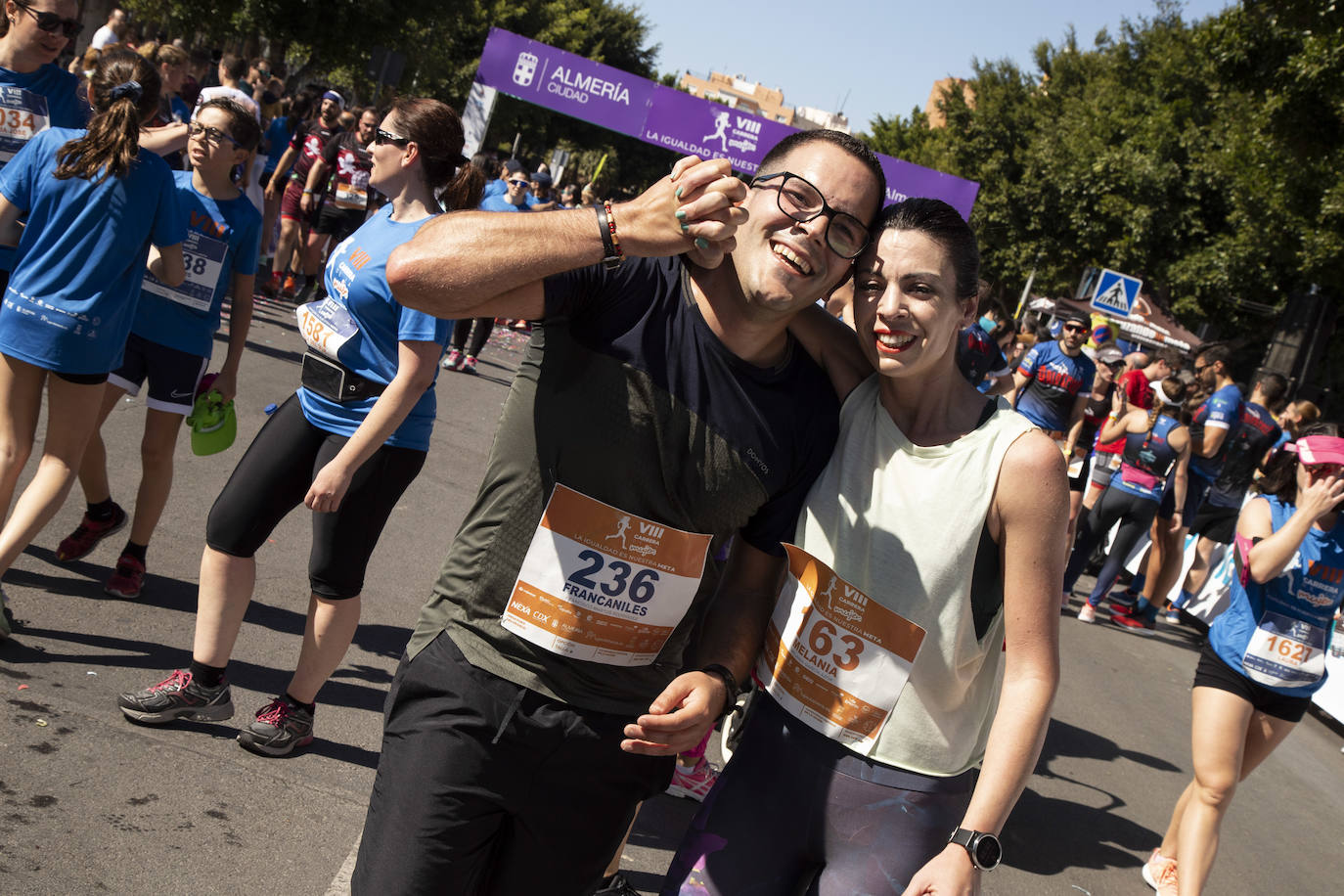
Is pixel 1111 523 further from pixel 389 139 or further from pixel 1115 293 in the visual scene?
pixel 1115 293

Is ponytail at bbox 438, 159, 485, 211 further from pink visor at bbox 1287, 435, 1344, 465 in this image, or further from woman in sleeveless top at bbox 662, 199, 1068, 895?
pink visor at bbox 1287, 435, 1344, 465

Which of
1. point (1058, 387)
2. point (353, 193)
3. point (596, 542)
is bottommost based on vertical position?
point (596, 542)

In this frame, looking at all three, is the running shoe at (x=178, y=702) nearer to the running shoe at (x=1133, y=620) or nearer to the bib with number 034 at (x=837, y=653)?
the bib with number 034 at (x=837, y=653)

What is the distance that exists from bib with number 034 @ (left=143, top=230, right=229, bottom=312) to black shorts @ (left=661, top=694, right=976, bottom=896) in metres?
3.39

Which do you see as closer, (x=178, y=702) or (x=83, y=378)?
(x=178, y=702)

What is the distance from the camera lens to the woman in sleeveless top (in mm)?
2098

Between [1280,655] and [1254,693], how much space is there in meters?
0.18

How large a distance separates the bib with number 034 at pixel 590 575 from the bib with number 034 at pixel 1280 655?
3144 millimetres

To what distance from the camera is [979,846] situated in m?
2.02

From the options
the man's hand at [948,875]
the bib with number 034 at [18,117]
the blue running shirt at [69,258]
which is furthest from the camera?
the bib with number 034 at [18,117]

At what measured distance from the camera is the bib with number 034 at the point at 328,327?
3.64m

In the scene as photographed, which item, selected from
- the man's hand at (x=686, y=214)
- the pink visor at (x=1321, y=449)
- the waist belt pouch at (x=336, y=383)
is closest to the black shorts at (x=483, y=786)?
the man's hand at (x=686, y=214)

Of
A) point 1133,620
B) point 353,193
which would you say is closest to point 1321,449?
→ point 1133,620

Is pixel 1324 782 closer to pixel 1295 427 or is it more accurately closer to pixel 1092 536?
pixel 1092 536
